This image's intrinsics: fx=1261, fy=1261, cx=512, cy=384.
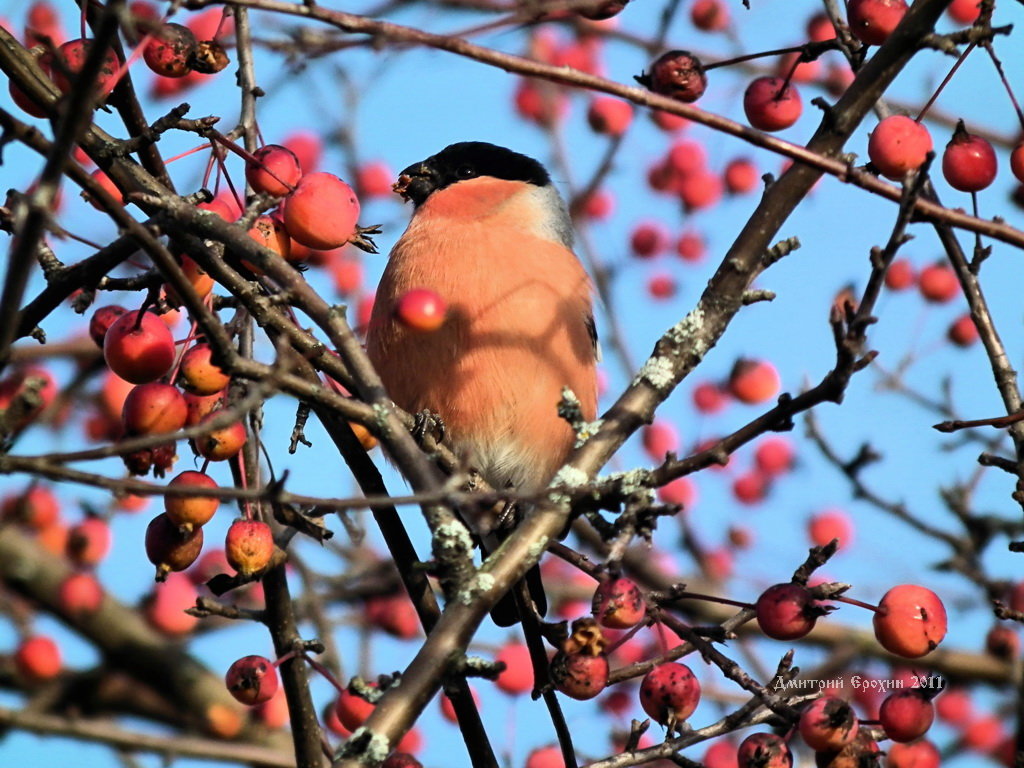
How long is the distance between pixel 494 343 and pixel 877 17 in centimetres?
162

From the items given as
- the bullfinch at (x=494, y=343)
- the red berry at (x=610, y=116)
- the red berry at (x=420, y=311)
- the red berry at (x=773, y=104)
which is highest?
the red berry at (x=610, y=116)

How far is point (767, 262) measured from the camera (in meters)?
2.24

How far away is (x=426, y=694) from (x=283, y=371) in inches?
22.6

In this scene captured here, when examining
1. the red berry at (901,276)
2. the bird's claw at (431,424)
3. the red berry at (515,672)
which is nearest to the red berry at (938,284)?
the red berry at (901,276)

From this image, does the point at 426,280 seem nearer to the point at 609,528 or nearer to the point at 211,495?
the point at 609,528

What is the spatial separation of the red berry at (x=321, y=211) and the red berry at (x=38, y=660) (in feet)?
10.0

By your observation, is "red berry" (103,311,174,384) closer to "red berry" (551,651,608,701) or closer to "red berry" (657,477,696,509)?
"red berry" (551,651,608,701)

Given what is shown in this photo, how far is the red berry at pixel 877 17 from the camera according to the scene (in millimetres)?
2223

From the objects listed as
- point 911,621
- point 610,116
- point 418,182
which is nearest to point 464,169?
point 418,182

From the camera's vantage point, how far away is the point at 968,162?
223cm

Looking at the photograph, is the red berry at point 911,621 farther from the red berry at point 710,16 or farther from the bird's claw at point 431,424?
the red berry at point 710,16

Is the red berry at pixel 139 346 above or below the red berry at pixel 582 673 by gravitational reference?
above

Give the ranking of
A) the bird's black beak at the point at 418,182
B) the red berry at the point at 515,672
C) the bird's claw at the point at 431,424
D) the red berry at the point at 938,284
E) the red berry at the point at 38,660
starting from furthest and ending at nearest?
the red berry at the point at 938,284 → the red berry at the point at 38,660 → the bird's black beak at the point at 418,182 → the red berry at the point at 515,672 → the bird's claw at the point at 431,424

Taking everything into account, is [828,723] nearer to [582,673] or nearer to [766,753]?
[766,753]
